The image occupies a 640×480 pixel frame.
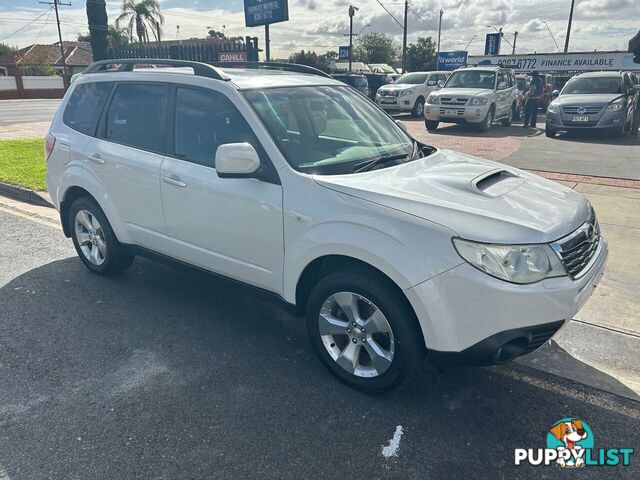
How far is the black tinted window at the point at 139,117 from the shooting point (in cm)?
397

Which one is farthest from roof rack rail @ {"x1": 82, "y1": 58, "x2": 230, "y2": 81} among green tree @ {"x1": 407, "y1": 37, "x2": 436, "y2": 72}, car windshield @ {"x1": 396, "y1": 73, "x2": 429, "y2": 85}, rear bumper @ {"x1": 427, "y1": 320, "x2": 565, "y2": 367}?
green tree @ {"x1": 407, "y1": 37, "x2": 436, "y2": 72}

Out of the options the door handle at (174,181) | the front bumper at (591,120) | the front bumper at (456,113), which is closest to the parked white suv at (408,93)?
the front bumper at (456,113)

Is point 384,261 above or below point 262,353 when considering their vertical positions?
above

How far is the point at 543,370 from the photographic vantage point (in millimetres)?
3412

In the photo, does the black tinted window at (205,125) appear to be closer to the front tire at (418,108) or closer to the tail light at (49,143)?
the tail light at (49,143)

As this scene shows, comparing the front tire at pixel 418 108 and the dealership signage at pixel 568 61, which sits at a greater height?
the dealership signage at pixel 568 61

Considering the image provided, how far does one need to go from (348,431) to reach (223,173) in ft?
5.47

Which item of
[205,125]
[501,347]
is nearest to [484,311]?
[501,347]

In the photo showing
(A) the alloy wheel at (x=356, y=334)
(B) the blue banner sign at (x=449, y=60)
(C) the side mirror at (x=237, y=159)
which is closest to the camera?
(A) the alloy wheel at (x=356, y=334)

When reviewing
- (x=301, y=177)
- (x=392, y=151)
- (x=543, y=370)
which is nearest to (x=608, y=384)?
(x=543, y=370)

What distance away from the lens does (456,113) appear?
625 inches

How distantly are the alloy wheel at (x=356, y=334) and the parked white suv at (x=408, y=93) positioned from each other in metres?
18.8

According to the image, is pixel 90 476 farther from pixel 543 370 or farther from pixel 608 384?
pixel 608 384

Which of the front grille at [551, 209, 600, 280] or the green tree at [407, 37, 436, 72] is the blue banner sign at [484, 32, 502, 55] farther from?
the front grille at [551, 209, 600, 280]
